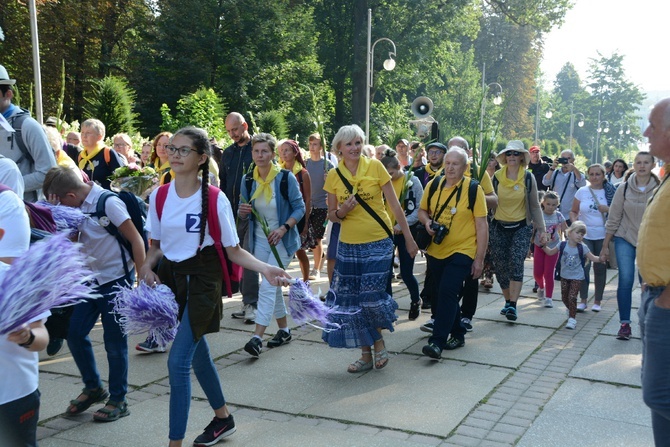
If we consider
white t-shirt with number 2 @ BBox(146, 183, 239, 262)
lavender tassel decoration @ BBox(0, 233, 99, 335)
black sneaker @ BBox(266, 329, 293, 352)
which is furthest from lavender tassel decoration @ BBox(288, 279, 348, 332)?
black sneaker @ BBox(266, 329, 293, 352)

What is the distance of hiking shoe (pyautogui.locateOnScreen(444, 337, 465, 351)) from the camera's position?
23.9ft

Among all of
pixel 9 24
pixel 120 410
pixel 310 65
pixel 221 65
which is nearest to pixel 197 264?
pixel 120 410

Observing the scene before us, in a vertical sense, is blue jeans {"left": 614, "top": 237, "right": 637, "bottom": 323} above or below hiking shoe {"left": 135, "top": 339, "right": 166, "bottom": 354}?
above

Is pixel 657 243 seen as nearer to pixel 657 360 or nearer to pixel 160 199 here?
pixel 657 360

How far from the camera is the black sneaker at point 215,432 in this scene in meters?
4.65

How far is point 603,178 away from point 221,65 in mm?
27308

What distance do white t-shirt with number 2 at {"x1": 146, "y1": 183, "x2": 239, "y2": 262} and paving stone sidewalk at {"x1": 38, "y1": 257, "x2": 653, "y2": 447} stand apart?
48.5 inches

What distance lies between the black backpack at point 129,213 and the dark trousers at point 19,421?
2323mm

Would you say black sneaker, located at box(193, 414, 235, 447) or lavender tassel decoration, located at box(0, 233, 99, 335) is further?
black sneaker, located at box(193, 414, 235, 447)

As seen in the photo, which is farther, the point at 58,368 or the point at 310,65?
the point at 310,65

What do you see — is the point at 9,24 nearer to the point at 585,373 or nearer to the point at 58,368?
the point at 58,368

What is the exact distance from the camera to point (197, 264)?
14.4 ft

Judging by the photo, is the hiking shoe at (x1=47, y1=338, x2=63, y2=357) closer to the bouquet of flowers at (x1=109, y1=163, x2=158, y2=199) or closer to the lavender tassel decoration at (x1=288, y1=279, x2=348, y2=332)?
the bouquet of flowers at (x1=109, y1=163, x2=158, y2=199)

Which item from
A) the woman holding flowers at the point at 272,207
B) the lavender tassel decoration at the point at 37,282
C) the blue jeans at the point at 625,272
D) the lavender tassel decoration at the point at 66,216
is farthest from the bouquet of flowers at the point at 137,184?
the blue jeans at the point at 625,272
